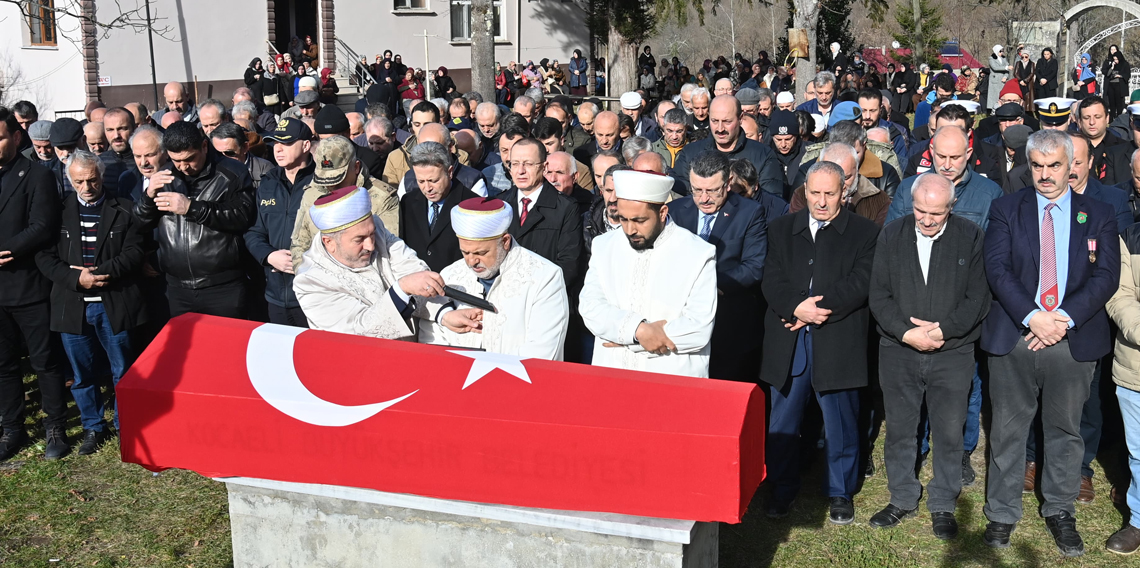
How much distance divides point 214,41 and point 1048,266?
82.2ft

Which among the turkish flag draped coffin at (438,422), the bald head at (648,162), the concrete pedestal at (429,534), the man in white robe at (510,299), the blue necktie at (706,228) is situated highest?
the bald head at (648,162)

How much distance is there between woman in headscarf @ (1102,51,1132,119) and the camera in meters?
20.9

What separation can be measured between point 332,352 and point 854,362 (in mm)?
2491

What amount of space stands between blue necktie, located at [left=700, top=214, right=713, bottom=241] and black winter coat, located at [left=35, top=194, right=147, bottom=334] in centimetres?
314

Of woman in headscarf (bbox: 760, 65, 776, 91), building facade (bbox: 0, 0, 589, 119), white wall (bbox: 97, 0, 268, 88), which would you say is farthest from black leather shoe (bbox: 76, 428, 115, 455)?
woman in headscarf (bbox: 760, 65, 776, 91)

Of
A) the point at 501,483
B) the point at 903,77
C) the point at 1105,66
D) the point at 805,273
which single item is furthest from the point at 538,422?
the point at 1105,66

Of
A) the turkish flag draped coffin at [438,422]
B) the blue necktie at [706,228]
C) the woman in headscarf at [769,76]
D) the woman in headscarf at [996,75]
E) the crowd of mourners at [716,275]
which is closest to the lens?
the turkish flag draped coffin at [438,422]

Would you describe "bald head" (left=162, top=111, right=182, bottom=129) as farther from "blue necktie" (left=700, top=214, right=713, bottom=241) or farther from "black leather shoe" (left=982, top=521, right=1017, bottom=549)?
"black leather shoe" (left=982, top=521, right=1017, bottom=549)

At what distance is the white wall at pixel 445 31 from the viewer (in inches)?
1194

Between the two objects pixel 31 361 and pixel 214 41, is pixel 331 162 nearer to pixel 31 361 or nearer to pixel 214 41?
pixel 31 361

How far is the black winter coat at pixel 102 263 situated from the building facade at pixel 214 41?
52.1 feet

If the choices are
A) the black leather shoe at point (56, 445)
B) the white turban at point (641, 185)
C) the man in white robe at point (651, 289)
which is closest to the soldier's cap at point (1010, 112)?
the man in white robe at point (651, 289)

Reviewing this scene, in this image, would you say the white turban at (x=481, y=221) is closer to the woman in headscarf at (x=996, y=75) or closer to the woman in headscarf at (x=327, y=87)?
the woman in headscarf at (x=327, y=87)

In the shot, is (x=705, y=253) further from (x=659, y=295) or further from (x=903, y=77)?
(x=903, y=77)
